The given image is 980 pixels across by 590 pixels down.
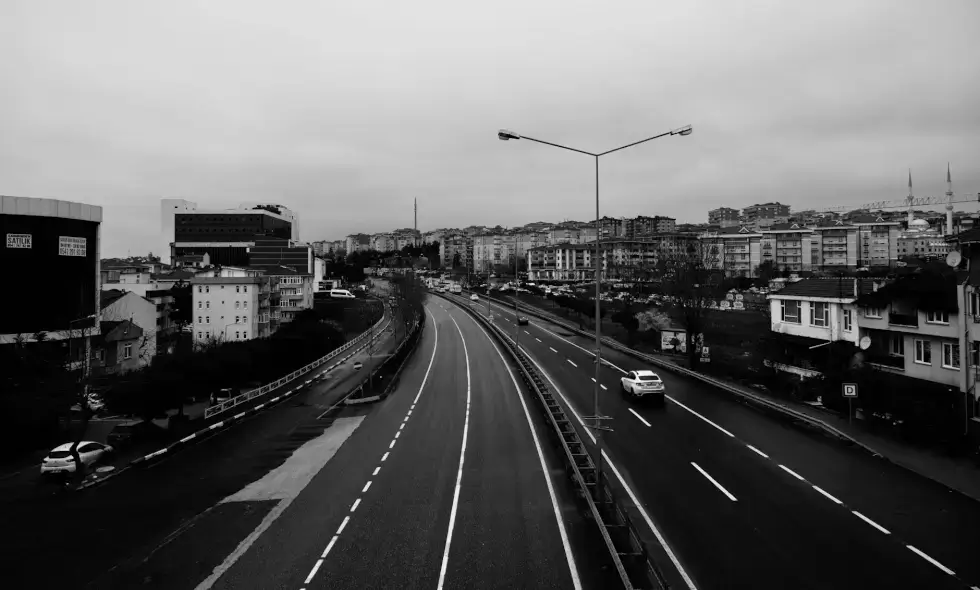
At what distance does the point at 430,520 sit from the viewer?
1303 centimetres

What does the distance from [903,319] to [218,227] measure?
134 meters

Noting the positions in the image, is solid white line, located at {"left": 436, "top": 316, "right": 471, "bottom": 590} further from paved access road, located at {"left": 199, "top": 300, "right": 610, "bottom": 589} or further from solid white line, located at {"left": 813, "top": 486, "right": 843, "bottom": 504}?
solid white line, located at {"left": 813, "top": 486, "right": 843, "bottom": 504}

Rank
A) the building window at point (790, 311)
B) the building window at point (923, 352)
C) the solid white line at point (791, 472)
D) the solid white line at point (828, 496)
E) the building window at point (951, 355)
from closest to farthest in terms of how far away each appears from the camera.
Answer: the solid white line at point (828, 496) → the solid white line at point (791, 472) → the building window at point (951, 355) → the building window at point (923, 352) → the building window at point (790, 311)

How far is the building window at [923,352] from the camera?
24.5 metres

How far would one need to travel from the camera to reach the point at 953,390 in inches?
880

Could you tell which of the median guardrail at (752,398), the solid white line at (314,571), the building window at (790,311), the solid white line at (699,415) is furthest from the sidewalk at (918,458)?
the solid white line at (314,571)

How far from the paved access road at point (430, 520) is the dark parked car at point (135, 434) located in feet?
27.7

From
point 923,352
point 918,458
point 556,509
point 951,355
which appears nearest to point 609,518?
point 556,509

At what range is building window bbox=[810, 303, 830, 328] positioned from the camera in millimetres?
31334

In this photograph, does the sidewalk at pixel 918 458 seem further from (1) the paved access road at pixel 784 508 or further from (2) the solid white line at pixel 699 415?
(2) the solid white line at pixel 699 415

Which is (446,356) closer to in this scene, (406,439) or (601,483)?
(406,439)

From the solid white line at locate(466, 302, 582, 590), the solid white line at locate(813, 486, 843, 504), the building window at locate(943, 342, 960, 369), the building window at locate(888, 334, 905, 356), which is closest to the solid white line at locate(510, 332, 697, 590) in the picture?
the solid white line at locate(466, 302, 582, 590)

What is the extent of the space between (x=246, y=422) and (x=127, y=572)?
49.8 ft

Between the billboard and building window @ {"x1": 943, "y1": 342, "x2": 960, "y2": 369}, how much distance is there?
51.9 m
